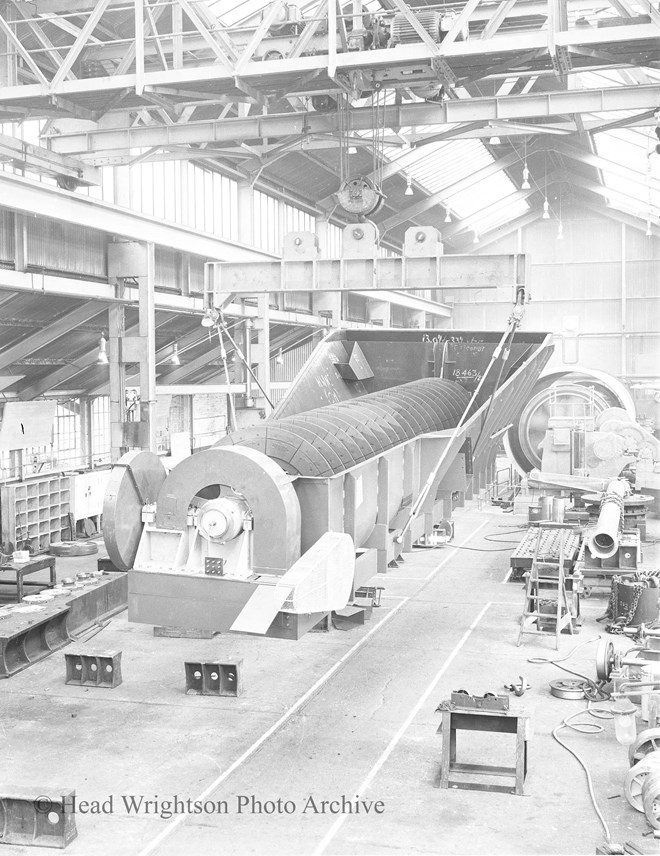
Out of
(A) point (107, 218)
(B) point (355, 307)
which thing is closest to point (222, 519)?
(A) point (107, 218)

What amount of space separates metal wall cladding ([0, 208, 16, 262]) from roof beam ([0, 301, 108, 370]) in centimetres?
226

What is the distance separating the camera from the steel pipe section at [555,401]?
19375 millimetres

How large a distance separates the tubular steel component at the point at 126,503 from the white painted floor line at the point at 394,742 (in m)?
2.20

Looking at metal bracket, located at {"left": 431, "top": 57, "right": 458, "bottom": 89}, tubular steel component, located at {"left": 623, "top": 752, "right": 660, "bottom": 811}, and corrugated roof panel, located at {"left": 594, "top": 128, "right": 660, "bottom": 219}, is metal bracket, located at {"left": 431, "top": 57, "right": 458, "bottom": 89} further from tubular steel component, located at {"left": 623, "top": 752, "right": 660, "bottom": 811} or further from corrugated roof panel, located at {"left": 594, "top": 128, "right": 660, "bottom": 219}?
corrugated roof panel, located at {"left": 594, "top": 128, "right": 660, "bottom": 219}

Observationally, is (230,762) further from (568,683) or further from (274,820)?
(568,683)

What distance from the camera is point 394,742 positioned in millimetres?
7359

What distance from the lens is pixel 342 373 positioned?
11695mm

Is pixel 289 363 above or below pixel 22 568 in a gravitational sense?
above

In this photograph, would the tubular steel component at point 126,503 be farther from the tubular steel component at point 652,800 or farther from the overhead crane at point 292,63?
the overhead crane at point 292,63

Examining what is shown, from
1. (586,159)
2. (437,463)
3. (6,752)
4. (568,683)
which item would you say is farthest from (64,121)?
(586,159)

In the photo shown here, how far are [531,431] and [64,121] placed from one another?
1128 centimetres

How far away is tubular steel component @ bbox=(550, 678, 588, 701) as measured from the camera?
838 cm

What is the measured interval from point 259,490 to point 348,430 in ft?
5.40

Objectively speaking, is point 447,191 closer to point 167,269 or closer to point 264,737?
point 167,269
